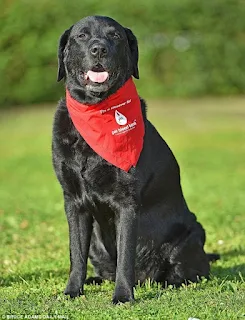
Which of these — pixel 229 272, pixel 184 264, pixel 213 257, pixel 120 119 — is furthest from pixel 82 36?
pixel 213 257

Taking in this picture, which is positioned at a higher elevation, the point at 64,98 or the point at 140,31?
the point at 64,98

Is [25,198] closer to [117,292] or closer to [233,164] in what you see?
[233,164]

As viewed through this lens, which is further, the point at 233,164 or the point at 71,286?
the point at 233,164

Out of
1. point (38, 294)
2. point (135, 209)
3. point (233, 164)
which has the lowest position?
point (233, 164)

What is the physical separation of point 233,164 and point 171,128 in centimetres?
540

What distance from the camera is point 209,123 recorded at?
20.2m

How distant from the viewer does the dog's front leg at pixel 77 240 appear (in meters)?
5.09

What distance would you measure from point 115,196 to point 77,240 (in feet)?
1.50

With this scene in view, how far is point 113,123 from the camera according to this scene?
5078mm

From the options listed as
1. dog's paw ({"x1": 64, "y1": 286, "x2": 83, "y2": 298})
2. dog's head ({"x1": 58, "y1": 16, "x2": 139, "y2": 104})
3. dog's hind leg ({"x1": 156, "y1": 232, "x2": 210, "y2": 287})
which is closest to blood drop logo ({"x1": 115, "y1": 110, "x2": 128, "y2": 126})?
dog's head ({"x1": 58, "y1": 16, "x2": 139, "y2": 104})

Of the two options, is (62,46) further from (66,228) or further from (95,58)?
(66,228)

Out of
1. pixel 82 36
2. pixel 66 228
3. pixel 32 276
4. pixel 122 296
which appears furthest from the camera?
pixel 66 228

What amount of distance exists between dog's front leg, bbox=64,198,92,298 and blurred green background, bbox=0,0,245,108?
15461 mm

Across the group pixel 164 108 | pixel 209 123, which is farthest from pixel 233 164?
pixel 164 108
